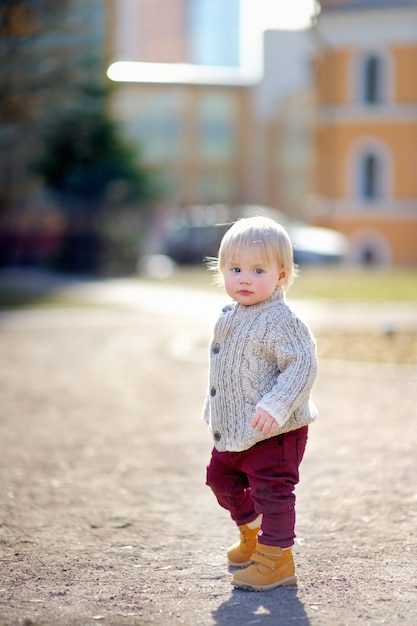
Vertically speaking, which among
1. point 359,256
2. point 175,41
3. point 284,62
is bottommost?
point 359,256

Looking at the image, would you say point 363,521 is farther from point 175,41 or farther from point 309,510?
point 175,41

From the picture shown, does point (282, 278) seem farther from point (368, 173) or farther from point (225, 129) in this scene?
point (225, 129)

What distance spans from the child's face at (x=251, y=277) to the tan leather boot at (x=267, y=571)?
855mm

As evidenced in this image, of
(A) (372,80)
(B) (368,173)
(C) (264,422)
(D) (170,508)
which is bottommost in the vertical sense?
(D) (170,508)

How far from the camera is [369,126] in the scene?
33844mm

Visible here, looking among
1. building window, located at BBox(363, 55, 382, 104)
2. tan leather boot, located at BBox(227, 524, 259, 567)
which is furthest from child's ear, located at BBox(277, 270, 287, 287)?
building window, located at BBox(363, 55, 382, 104)

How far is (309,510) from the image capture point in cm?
486

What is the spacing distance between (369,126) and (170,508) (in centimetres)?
3004

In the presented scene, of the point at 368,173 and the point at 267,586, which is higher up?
the point at 368,173

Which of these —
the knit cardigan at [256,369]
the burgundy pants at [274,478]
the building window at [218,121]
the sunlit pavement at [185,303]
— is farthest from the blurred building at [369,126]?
the building window at [218,121]

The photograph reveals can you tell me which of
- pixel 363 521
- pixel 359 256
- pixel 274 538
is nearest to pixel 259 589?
pixel 274 538

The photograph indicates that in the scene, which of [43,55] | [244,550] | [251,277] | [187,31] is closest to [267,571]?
[244,550]

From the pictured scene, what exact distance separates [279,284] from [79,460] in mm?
2524

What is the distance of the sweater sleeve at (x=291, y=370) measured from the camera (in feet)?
12.0
